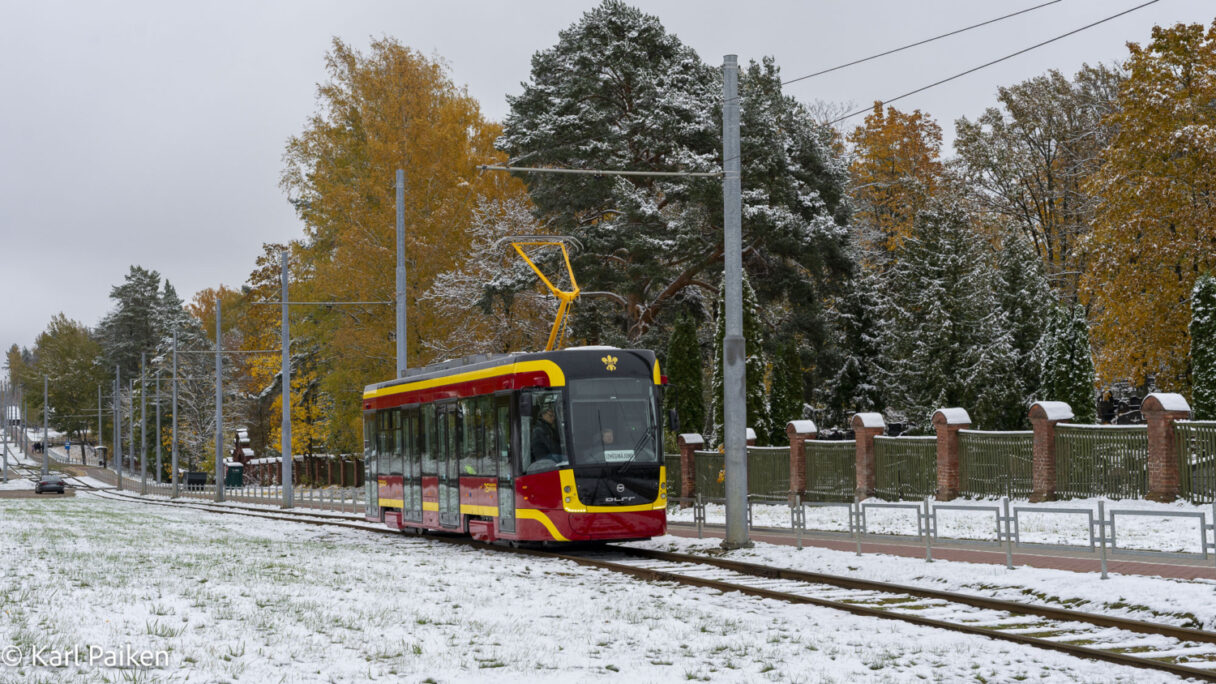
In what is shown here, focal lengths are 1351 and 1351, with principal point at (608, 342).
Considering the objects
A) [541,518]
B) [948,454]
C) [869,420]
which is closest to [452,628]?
[541,518]

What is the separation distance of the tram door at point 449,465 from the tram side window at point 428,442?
38cm

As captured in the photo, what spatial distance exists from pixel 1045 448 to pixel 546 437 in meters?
13.6

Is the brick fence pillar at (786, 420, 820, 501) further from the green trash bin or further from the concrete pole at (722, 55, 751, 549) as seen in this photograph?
the green trash bin

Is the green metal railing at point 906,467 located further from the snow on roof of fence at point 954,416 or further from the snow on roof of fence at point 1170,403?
the snow on roof of fence at point 1170,403

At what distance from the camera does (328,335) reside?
5778cm

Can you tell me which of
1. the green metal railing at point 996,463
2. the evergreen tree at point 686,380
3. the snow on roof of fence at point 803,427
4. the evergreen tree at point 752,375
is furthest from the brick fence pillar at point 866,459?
the evergreen tree at point 686,380

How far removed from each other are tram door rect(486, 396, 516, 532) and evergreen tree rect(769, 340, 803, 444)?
838 inches

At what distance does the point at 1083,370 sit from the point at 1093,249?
510cm

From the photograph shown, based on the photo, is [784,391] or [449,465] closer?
[449,465]

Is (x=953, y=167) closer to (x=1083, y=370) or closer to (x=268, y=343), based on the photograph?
(x=1083, y=370)

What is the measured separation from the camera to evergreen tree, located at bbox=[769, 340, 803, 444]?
44.8 metres

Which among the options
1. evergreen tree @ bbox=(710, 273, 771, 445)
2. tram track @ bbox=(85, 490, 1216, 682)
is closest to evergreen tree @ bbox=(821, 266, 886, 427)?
evergreen tree @ bbox=(710, 273, 771, 445)

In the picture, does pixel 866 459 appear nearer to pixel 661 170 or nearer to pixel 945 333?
pixel 945 333

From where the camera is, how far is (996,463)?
31.5m
